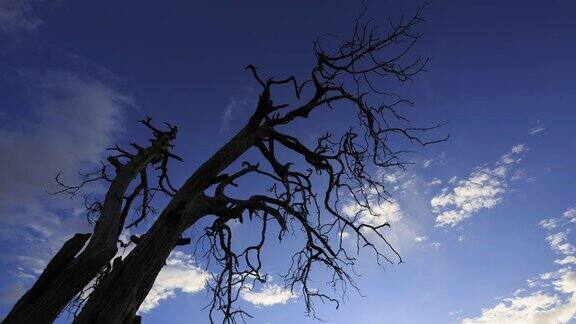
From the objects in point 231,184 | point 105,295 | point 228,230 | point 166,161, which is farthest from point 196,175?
point 166,161

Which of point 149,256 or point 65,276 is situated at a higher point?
point 149,256

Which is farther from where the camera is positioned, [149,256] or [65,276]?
[149,256]

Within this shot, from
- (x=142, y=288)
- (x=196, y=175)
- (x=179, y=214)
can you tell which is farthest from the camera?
(x=196, y=175)

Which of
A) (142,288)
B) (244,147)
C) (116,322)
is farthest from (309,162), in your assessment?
(116,322)

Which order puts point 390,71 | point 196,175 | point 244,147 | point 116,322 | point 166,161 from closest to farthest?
point 116,322, point 196,175, point 244,147, point 390,71, point 166,161

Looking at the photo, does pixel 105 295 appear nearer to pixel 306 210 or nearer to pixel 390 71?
pixel 306 210

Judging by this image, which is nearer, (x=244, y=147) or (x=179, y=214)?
(x=179, y=214)

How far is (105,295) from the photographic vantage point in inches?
144

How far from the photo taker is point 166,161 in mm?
6684

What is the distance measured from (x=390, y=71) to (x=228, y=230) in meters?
3.23

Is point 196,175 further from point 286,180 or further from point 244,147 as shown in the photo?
point 286,180

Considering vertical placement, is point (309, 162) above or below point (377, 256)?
above

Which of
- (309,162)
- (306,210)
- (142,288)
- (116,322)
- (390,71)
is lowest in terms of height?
(116,322)

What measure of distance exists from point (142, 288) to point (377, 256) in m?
3.05
